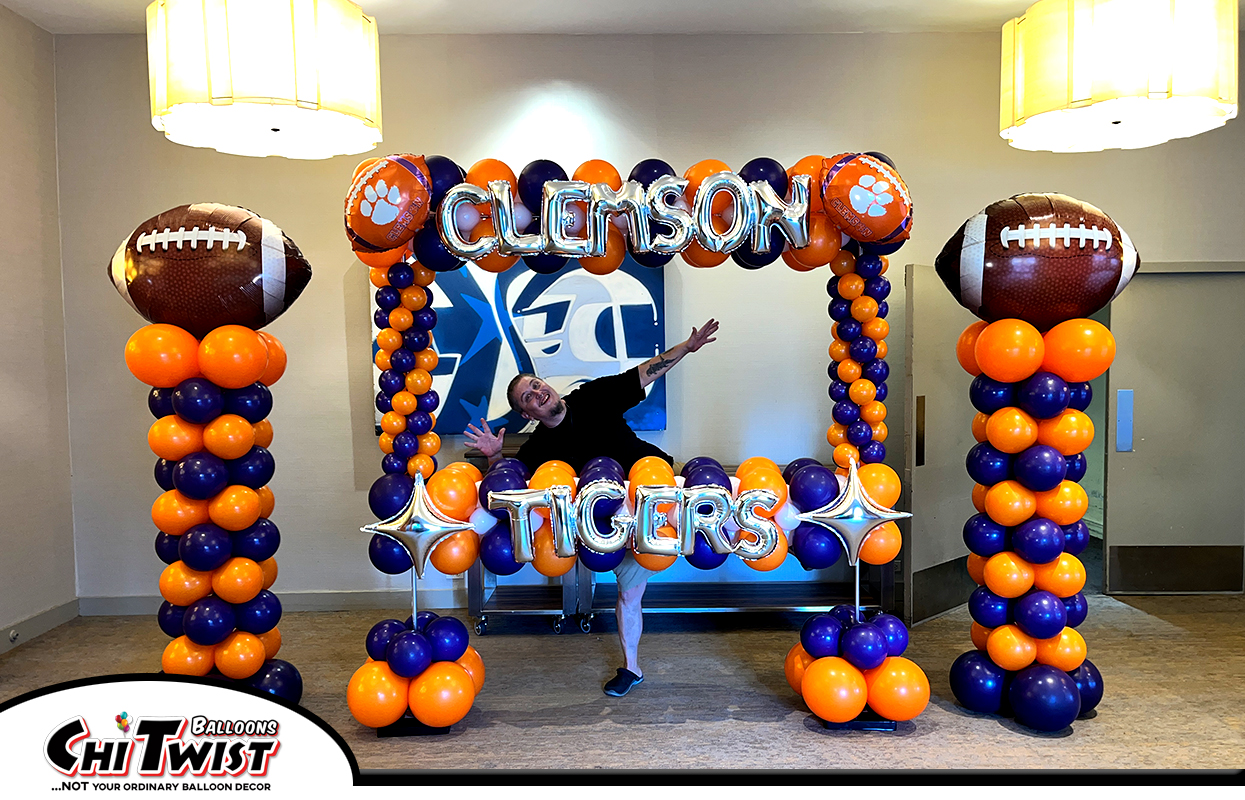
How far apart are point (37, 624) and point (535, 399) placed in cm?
316

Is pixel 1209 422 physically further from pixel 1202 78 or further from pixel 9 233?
pixel 9 233

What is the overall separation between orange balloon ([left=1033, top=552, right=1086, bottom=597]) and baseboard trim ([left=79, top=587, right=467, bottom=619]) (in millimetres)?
3079

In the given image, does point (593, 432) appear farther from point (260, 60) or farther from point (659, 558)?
point (260, 60)

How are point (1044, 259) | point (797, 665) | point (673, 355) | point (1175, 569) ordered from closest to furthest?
point (1044, 259) → point (797, 665) → point (673, 355) → point (1175, 569)

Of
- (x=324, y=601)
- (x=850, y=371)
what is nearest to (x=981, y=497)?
(x=850, y=371)

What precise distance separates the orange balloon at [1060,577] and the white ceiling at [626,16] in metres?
3.00

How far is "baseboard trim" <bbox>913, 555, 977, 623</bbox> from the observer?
13.8 feet

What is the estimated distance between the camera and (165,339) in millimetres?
2910

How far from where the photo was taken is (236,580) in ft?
9.93

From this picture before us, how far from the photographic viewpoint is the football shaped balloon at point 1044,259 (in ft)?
9.39

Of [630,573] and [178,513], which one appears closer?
[178,513]

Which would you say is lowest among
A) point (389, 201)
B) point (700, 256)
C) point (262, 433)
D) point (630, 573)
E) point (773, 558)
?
point (630, 573)

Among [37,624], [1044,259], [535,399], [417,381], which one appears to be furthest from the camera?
[37,624]

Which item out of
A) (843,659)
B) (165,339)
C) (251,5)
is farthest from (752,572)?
(251,5)
